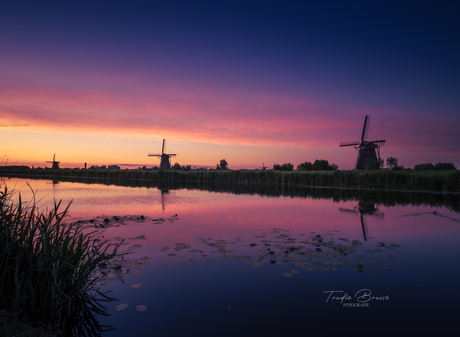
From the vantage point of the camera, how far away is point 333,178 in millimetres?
38219

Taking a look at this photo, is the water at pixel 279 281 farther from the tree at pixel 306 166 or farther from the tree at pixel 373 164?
the tree at pixel 306 166

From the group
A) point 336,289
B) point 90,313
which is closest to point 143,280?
point 90,313

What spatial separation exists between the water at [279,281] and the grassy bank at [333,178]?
2277 centimetres

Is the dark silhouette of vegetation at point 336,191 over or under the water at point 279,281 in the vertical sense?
over

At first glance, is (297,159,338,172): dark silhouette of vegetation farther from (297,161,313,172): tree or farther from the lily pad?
the lily pad

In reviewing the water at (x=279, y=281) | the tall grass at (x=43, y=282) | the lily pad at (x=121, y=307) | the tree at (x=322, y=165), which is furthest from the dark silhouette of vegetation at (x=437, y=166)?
the tall grass at (x=43, y=282)

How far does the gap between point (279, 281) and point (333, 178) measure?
35.8m

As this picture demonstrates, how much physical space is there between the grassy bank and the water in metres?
22.8

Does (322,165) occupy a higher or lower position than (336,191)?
higher

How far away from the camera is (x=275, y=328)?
13.3 feet

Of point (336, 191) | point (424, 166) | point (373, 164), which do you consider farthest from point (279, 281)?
point (424, 166)

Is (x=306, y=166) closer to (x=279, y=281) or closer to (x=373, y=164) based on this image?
(x=373, y=164)

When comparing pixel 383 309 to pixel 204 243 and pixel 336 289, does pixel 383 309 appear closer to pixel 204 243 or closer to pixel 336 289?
pixel 336 289

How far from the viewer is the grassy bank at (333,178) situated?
29.1m
